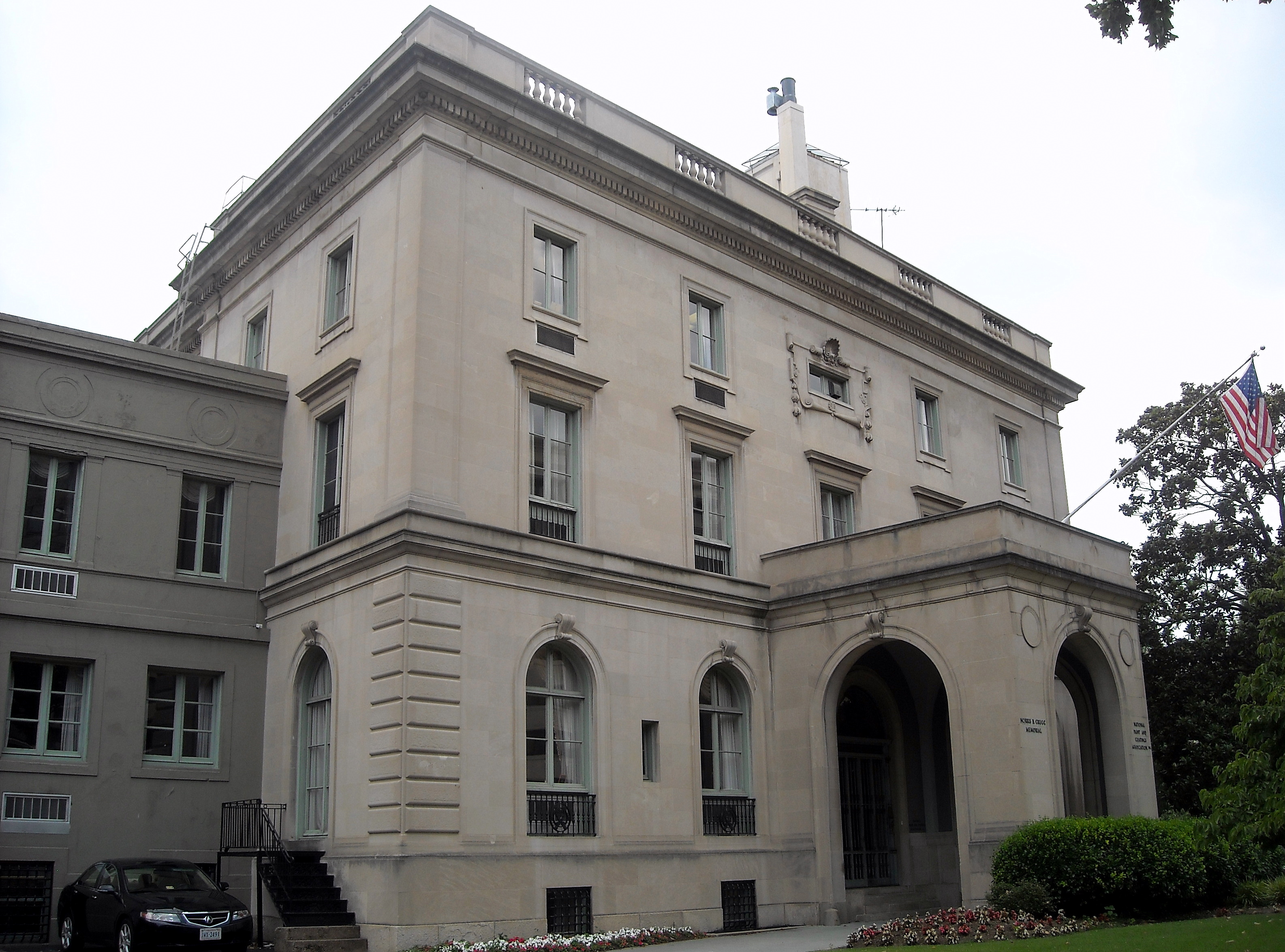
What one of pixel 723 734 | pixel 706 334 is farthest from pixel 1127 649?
pixel 706 334

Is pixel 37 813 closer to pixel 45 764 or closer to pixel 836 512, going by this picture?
pixel 45 764

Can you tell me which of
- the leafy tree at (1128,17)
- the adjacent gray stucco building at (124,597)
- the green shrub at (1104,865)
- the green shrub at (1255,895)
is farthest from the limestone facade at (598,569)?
the leafy tree at (1128,17)

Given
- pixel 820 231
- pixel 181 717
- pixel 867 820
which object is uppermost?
pixel 820 231

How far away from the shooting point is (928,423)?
31.5 meters

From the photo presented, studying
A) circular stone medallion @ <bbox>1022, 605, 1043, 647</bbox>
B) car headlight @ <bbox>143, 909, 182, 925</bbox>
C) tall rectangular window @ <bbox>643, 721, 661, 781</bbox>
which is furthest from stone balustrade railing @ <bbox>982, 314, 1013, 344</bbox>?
car headlight @ <bbox>143, 909, 182, 925</bbox>

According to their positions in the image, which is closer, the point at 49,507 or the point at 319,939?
the point at 319,939

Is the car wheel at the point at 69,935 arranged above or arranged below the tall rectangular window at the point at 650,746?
below

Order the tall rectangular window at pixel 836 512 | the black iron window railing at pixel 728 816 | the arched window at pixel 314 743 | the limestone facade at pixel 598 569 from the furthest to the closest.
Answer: the tall rectangular window at pixel 836 512 < the black iron window railing at pixel 728 816 < the arched window at pixel 314 743 < the limestone facade at pixel 598 569

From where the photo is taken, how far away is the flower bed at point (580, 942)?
18000mm

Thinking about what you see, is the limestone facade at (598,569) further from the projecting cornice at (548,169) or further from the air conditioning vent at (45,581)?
the air conditioning vent at (45,581)

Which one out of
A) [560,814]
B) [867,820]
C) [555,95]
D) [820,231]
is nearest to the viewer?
[560,814]

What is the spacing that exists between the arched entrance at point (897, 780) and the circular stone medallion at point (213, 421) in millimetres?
13066

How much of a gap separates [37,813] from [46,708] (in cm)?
174

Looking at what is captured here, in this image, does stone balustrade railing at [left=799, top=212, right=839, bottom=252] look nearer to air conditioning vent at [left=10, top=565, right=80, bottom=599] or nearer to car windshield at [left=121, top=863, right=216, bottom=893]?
air conditioning vent at [left=10, top=565, right=80, bottom=599]
